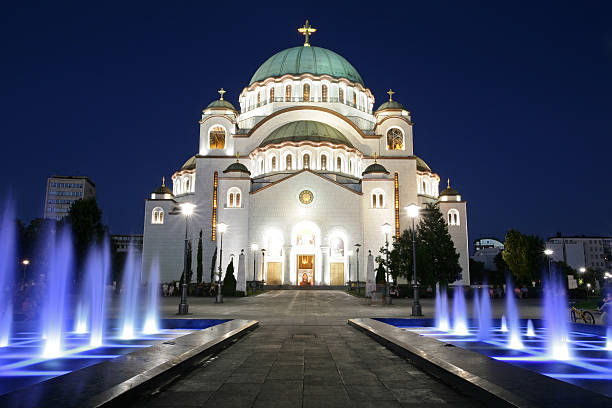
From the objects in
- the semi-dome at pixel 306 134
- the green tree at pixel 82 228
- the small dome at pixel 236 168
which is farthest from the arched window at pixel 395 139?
the green tree at pixel 82 228

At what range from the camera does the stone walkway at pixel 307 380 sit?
4648mm

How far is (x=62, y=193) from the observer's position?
324ft

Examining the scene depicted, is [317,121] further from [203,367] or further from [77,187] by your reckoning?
[77,187]

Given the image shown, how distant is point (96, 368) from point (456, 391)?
13.6 feet

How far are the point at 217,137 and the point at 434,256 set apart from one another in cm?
2681

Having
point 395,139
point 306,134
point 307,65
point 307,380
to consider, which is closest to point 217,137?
point 306,134

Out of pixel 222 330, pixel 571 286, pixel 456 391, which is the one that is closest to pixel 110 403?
pixel 456 391

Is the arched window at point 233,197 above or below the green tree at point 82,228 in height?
above

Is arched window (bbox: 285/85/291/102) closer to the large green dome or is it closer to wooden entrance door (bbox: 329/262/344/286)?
the large green dome

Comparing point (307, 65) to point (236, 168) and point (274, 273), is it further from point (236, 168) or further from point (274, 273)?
point (274, 273)

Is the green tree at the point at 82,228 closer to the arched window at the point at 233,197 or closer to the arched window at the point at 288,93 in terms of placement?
the arched window at the point at 233,197

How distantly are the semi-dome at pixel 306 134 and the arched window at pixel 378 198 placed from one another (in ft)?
20.4

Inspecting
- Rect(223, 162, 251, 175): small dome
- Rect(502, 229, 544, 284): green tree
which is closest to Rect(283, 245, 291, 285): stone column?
Rect(223, 162, 251, 175): small dome

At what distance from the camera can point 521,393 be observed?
4.20 m
